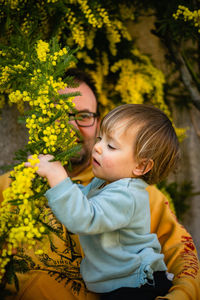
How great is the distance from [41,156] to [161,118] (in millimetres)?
562

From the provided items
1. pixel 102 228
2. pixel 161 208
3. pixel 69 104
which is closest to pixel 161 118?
pixel 69 104

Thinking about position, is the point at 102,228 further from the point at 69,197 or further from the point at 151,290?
the point at 151,290

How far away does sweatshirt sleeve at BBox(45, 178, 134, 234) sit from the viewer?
928 mm

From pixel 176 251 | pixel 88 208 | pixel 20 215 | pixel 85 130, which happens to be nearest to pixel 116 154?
pixel 88 208

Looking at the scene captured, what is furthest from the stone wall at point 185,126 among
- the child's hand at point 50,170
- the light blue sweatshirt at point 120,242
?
the child's hand at point 50,170

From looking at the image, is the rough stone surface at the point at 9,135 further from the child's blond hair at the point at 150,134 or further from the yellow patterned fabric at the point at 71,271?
the child's blond hair at the point at 150,134

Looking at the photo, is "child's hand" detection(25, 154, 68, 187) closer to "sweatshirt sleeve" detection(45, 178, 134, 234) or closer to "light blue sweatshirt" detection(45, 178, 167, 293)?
"sweatshirt sleeve" detection(45, 178, 134, 234)

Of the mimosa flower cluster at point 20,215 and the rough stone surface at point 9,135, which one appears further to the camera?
the rough stone surface at point 9,135

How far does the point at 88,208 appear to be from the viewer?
0.95m

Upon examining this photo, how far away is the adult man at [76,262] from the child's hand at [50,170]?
0.21 metres

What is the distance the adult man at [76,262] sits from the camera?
4.22 ft

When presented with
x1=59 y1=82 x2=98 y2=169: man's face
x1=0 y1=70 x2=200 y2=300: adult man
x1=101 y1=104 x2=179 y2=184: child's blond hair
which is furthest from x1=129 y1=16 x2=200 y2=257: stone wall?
x1=101 y1=104 x2=179 y2=184: child's blond hair

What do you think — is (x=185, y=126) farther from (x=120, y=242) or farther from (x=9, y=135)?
(x=120, y=242)

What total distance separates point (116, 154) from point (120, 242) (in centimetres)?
37
